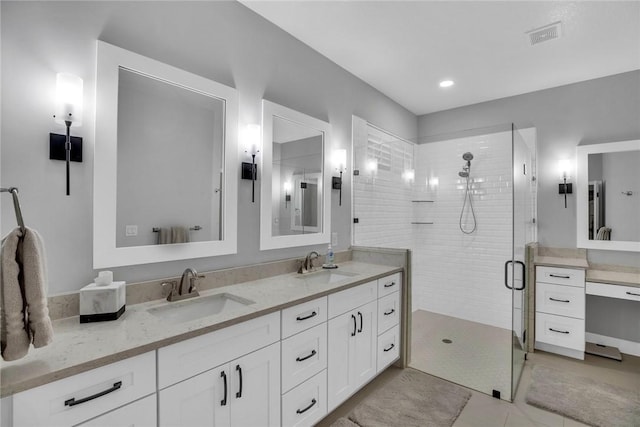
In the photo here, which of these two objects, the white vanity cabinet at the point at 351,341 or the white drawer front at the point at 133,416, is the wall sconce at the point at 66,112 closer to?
the white drawer front at the point at 133,416

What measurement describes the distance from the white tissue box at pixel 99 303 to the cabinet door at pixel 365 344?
4.86 ft

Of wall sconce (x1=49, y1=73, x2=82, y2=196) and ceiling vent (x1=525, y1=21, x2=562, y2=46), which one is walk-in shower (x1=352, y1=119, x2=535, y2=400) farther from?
wall sconce (x1=49, y1=73, x2=82, y2=196)

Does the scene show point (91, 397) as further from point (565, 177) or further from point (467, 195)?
point (565, 177)

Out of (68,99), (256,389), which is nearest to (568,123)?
(256,389)

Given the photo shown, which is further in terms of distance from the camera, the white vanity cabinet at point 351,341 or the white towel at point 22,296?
the white vanity cabinet at point 351,341

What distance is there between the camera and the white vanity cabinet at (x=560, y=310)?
2.93m

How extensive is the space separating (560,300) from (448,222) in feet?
4.19

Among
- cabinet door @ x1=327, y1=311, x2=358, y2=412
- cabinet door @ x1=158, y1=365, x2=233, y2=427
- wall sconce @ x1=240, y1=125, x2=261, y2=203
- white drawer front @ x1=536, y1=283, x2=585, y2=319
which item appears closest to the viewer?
cabinet door @ x1=158, y1=365, x2=233, y2=427

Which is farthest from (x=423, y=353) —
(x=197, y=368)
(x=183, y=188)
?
(x=183, y=188)

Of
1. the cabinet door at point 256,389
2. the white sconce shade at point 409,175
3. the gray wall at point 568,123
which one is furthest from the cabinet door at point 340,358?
the gray wall at point 568,123

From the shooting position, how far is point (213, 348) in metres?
1.35

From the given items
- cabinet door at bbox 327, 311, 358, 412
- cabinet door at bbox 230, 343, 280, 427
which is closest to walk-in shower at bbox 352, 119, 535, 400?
cabinet door at bbox 327, 311, 358, 412

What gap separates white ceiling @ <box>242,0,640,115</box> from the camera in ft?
7.09

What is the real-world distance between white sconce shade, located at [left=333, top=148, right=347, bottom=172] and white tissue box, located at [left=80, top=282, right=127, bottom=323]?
2.07m
